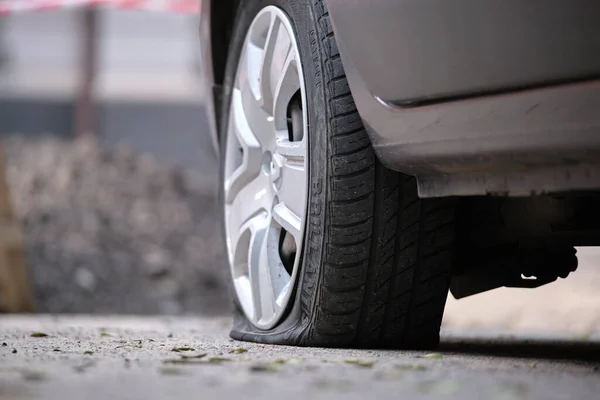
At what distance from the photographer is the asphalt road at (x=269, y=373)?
6.30ft

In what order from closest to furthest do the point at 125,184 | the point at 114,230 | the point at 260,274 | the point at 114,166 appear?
the point at 260,274, the point at 114,230, the point at 125,184, the point at 114,166

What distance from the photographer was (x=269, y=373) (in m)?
2.19

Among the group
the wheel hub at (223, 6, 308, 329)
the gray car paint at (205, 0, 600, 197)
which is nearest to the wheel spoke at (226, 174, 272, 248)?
the wheel hub at (223, 6, 308, 329)

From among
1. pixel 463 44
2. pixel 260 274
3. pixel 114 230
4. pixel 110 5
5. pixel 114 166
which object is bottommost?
pixel 114 230

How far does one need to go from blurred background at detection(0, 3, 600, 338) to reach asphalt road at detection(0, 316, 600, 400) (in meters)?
2.23

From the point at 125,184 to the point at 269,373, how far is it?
8.12 meters

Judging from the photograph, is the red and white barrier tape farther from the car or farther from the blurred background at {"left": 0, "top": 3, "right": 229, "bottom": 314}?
the car

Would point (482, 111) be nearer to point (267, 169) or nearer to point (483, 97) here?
point (483, 97)

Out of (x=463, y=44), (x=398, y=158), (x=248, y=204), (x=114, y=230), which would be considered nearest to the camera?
(x=463, y=44)

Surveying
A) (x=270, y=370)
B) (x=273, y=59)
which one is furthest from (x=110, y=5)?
(x=270, y=370)

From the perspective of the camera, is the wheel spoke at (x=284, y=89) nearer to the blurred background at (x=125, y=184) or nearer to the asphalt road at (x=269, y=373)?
the asphalt road at (x=269, y=373)

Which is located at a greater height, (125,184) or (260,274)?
(260,274)

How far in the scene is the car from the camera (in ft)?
7.43

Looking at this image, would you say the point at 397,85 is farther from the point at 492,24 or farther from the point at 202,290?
the point at 202,290
